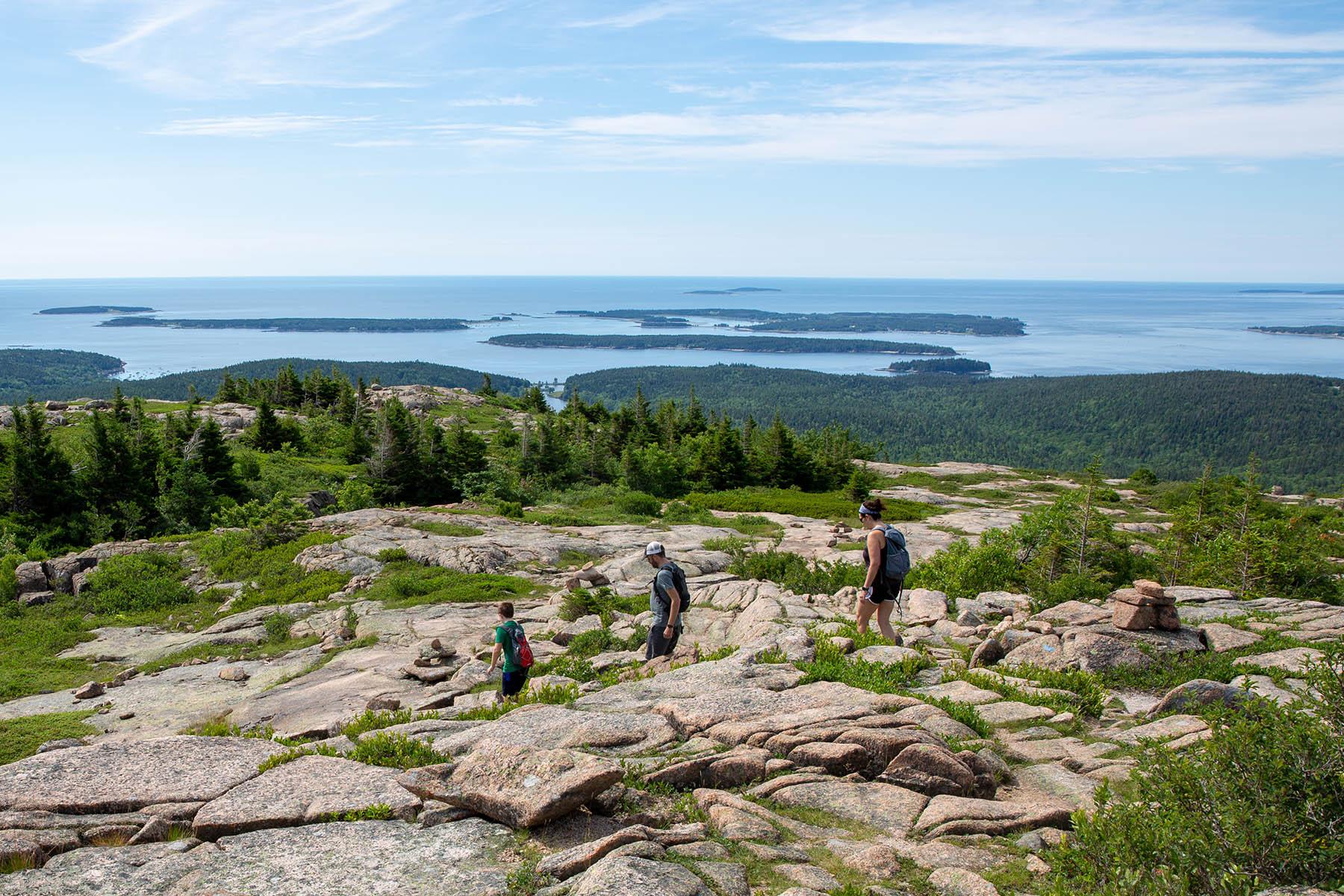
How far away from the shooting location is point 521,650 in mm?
10820

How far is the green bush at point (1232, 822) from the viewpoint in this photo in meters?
4.46

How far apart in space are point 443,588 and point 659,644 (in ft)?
25.8

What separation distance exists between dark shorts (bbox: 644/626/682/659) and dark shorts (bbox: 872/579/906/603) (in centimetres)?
296

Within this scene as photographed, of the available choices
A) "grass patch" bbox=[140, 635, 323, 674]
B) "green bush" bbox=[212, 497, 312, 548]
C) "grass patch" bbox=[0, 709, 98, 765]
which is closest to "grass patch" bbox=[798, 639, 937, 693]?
"grass patch" bbox=[0, 709, 98, 765]

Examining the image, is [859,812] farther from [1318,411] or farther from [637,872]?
[1318,411]

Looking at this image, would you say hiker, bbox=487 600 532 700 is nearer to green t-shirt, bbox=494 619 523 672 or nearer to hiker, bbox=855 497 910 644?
green t-shirt, bbox=494 619 523 672

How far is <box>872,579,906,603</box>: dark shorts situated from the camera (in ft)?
38.0

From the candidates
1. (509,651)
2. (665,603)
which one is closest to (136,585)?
(509,651)

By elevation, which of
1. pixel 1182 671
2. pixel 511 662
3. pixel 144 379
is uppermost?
pixel 1182 671

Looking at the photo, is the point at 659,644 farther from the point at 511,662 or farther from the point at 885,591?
the point at 885,591

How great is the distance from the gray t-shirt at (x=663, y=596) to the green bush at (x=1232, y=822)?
632 centimetres

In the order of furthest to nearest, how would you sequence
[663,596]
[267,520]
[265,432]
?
1. [265,432]
2. [267,520]
3. [663,596]

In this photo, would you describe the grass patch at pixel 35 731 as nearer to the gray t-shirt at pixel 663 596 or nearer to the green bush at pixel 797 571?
the gray t-shirt at pixel 663 596

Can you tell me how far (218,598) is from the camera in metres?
18.7
